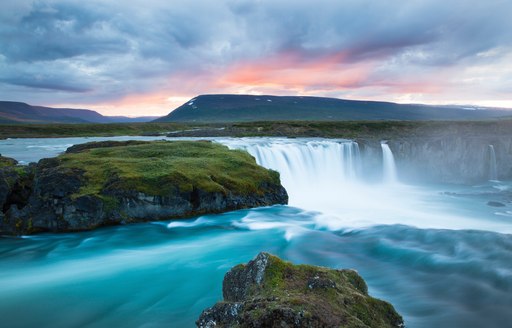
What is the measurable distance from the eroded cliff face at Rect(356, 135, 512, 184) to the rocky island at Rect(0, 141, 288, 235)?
25730mm

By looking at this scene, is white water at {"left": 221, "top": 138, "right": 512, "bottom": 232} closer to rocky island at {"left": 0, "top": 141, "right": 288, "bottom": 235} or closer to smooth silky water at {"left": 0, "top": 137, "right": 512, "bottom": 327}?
A: smooth silky water at {"left": 0, "top": 137, "right": 512, "bottom": 327}

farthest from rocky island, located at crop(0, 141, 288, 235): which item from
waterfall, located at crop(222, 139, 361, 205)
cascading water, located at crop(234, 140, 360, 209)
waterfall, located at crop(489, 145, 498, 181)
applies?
waterfall, located at crop(489, 145, 498, 181)

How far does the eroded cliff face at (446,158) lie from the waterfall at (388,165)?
0.71 m

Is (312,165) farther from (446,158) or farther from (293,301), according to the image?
(293,301)

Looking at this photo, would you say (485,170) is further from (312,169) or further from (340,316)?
(340,316)

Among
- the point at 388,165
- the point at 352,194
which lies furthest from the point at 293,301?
the point at 388,165

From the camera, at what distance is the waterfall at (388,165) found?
47841mm

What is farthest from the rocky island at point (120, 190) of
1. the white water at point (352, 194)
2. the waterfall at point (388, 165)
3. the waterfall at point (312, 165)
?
the waterfall at point (388, 165)

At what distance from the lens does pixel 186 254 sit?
17.0 meters

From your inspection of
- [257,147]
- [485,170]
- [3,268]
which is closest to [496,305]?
[3,268]

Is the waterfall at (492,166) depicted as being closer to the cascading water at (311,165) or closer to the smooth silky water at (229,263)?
the cascading water at (311,165)

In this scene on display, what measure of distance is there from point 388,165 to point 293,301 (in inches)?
1810

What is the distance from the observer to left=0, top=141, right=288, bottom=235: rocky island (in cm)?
1947

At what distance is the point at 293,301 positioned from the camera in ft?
20.9
